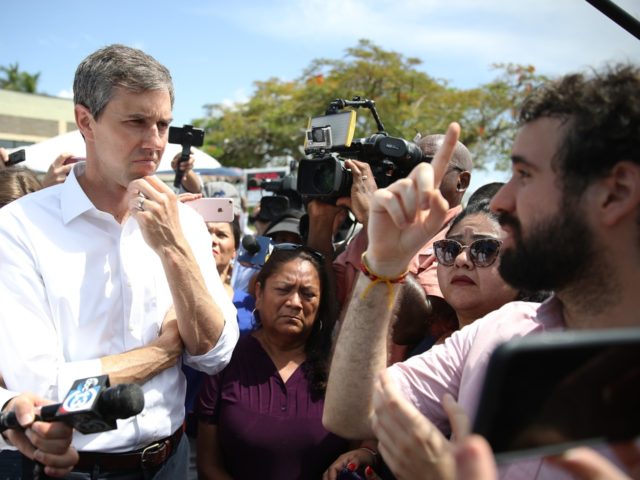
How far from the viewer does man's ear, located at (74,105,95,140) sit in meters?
2.21

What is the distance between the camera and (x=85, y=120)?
2.22 metres

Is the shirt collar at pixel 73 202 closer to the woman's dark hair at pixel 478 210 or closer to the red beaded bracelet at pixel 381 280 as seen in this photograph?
the red beaded bracelet at pixel 381 280

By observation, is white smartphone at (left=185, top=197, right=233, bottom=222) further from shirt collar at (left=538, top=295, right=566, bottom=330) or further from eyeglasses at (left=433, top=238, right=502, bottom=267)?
shirt collar at (left=538, top=295, right=566, bottom=330)

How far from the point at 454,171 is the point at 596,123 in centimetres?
186

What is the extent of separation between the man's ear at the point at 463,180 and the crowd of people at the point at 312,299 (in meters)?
0.01

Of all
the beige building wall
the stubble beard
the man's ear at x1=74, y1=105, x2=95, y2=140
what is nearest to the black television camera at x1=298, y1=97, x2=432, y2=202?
the man's ear at x1=74, y1=105, x2=95, y2=140

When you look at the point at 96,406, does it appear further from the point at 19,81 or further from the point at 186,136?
the point at 19,81

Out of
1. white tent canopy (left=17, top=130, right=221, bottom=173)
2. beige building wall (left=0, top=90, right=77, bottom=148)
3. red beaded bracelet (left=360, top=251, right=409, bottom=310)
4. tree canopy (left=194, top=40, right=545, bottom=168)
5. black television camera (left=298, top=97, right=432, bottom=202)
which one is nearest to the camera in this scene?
red beaded bracelet (left=360, top=251, right=409, bottom=310)

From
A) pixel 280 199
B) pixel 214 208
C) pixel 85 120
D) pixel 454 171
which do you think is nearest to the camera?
pixel 85 120

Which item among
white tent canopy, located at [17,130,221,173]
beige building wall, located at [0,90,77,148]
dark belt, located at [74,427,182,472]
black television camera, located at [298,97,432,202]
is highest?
black television camera, located at [298,97,432,202]

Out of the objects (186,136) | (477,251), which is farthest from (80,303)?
(186,136)

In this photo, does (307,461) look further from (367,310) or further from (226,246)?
(226,246)

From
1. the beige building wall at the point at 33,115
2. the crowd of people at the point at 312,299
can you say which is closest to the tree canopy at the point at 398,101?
the beige building wall at the point at 33,115

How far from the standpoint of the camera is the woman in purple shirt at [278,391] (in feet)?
8.35
